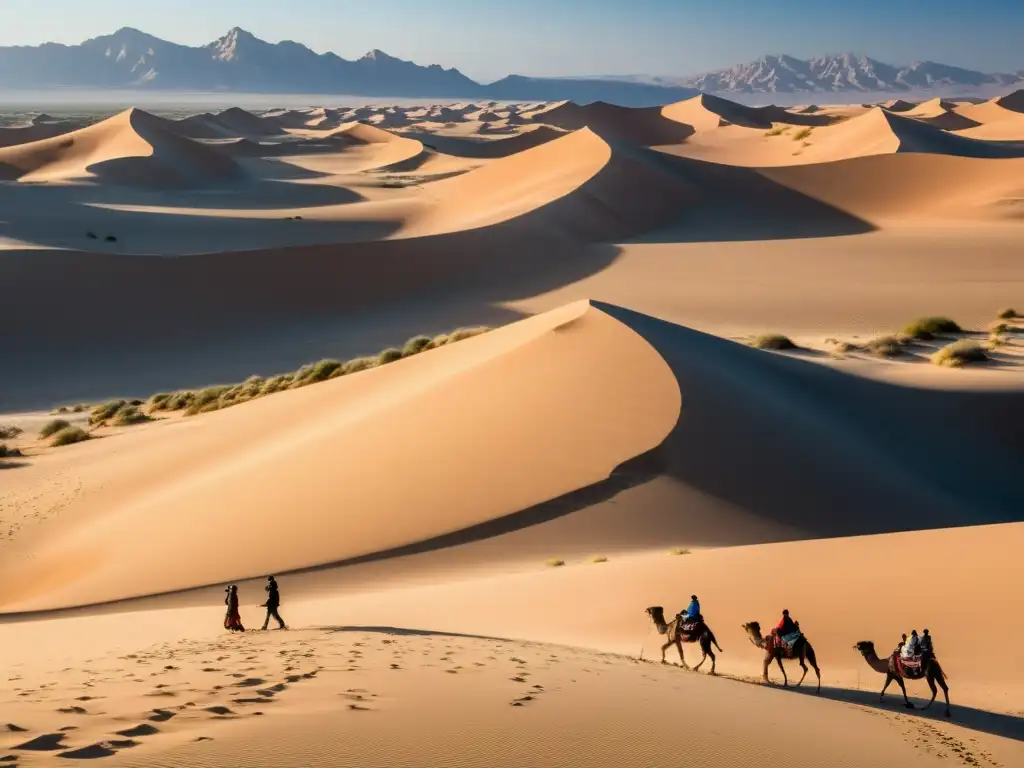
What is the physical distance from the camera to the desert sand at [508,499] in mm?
5918

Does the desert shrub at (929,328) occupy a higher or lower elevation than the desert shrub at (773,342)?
higher

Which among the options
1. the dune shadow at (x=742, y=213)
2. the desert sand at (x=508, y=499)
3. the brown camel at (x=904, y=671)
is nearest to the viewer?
the desert sand at (x=508, y=499)

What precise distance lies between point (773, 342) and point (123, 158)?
50.2 metres

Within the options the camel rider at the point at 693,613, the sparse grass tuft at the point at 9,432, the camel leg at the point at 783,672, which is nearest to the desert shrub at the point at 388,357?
the sparse grass tuft at the point at 9,432

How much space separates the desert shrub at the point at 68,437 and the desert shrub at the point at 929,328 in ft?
58.5

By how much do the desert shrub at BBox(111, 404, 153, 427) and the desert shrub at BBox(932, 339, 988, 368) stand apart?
16060 millimetres

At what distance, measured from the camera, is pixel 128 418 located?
852 inches

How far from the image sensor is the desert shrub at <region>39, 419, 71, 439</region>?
20.7m

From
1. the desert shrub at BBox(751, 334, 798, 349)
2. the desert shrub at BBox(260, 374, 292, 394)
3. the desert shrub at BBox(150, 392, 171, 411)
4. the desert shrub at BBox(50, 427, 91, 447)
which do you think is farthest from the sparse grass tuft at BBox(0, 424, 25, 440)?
the desert shrub at BBox(751, 334, 798, 349)

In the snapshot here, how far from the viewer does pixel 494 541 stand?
Answer: 39.7 ft

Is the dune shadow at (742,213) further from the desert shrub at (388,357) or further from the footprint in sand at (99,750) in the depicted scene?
the footprint in sand at (99,750)

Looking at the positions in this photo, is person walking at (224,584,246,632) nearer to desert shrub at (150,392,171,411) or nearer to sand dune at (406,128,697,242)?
desert shrub at (150,392,171,411)

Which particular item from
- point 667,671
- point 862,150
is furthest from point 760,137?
point 667,671

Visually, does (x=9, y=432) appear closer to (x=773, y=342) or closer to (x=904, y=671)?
(x=773, y=342)
